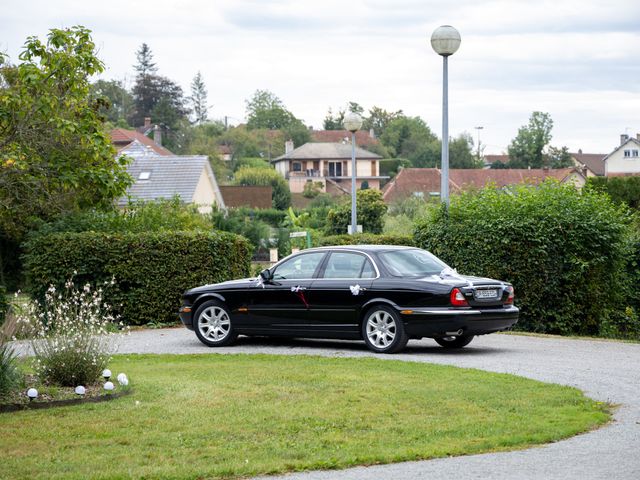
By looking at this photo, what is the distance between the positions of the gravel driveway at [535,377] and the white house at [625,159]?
103m

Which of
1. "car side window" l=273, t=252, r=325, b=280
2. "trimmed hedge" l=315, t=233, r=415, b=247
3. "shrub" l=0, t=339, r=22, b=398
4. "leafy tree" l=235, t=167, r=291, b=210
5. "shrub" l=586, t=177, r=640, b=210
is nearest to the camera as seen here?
"shrub" l=0, t=339, r=22, b=398

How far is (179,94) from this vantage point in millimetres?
137625

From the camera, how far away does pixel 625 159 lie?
117 m

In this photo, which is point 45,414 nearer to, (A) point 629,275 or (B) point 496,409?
(B) point 496,409

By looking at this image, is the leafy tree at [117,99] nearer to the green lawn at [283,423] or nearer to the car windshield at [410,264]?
the car windshield at [410,264]

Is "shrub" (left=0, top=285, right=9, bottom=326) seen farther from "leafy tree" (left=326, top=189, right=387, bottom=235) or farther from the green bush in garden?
"leafy tree" (left=326, top=189, right=387, bottom=235)

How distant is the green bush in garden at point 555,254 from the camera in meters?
19.2

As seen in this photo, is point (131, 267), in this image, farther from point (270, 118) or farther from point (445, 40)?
point (270, 118)

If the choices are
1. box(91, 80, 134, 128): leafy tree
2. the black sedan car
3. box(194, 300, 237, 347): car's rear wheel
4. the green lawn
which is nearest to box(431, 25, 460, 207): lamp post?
the black sedan car

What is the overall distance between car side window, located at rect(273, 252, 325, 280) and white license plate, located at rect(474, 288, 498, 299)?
2528 millimetres

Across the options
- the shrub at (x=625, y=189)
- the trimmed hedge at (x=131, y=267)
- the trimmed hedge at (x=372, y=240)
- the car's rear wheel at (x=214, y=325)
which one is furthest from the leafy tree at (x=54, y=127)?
the shrub at (x=625, y=189)

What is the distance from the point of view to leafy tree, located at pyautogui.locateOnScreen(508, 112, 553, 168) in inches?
4938

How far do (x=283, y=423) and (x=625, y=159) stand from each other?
113329mm

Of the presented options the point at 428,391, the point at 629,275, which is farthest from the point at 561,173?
the point at 428,391
